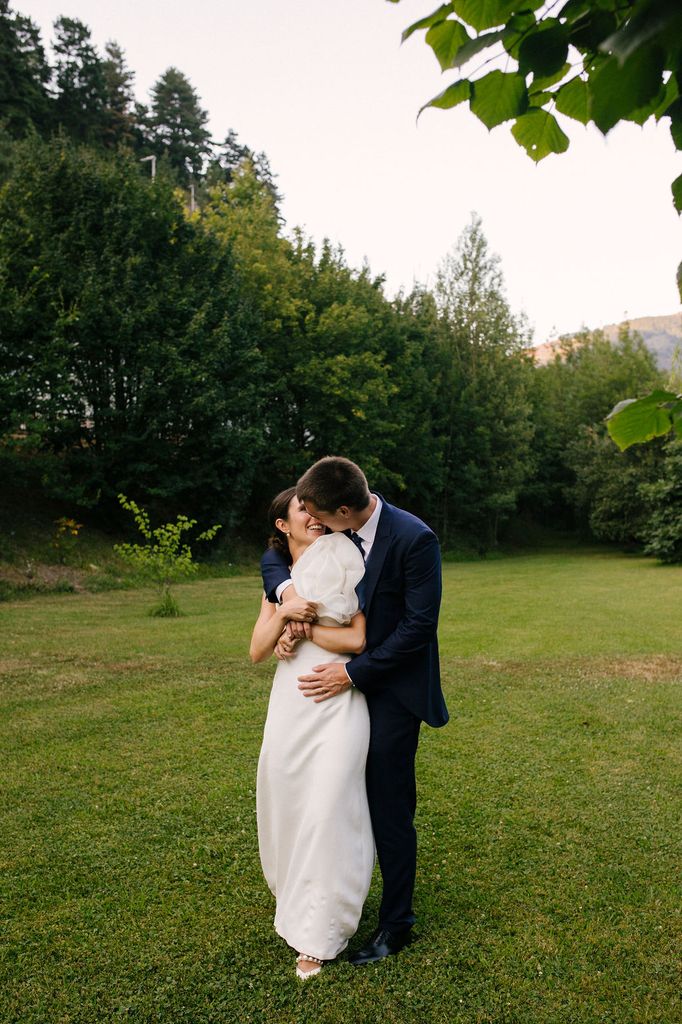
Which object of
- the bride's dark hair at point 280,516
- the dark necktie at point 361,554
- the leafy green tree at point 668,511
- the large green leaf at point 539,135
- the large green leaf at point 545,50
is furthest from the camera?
the leafy green tree at point 668,511

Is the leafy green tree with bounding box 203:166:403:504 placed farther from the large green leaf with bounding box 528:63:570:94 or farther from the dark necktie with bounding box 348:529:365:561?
the large green leaf with bounding box 528:63:570:94

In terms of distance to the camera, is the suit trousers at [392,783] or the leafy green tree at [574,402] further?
the leafy green tree at [574,402]

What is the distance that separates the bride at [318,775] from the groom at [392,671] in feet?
0.25

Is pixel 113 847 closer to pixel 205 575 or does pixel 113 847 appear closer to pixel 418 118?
pixel 418 118

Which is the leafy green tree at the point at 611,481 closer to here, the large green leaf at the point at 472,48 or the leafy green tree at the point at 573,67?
the leafy green tree at the point at 573,67

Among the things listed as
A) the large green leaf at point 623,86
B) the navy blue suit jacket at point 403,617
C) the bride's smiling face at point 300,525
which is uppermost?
the large green leaf at point 623,86

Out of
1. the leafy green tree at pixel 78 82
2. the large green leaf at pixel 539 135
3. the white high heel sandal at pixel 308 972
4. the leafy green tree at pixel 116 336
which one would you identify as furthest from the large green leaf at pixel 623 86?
the leafy green tree at pixel 78 82

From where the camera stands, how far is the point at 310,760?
364 centimetres

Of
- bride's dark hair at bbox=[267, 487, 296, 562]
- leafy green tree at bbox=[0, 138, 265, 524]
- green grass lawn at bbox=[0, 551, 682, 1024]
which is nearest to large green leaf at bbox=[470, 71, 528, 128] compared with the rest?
bride's dark hair at bbox=[267, 487, 296, 562]

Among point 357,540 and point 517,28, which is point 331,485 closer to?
point 357,540

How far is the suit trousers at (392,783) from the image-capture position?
3770 millimetres

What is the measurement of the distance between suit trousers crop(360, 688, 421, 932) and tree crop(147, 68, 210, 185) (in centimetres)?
6057

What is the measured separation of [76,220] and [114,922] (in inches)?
886

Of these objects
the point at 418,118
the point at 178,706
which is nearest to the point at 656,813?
the point at 178,706
